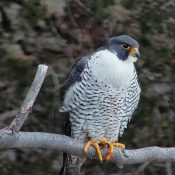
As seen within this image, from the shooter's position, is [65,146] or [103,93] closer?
[65,146]

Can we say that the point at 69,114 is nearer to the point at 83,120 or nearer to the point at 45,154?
the point at 83,120

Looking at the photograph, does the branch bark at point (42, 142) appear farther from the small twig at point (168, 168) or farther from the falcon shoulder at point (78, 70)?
the small twig at point (168, 168)

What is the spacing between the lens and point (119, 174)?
19.3 feet

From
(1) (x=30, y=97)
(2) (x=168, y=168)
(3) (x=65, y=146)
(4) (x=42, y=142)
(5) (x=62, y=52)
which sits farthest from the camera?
(2) (x=168, y=168)

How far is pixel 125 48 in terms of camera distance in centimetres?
436

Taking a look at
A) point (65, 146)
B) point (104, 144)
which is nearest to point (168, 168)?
point (104, 144)

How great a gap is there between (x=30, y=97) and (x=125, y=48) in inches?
41.9

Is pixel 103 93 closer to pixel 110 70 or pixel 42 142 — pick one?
pixel 110 70

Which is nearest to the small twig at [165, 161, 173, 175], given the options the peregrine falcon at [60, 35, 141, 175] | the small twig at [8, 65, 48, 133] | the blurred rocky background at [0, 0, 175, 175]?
the blurred rocky background at [0, 0, 175, 175]

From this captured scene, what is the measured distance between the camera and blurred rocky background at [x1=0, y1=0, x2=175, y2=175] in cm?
506

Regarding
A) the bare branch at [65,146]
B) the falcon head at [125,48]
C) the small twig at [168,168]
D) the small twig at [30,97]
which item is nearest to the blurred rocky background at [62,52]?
the small twig at [168,168]

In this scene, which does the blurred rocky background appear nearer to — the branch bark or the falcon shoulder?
the falcon shoulder

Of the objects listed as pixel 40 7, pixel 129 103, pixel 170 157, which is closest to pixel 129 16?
pixel 40 7

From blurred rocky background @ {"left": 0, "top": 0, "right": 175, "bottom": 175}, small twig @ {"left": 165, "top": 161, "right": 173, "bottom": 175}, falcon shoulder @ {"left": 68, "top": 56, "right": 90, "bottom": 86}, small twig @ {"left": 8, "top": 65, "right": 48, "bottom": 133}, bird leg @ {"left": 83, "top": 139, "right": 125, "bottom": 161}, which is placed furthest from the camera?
small twig @ {"left": 165, "top": 161, "right": 173, "bottom": 175}
